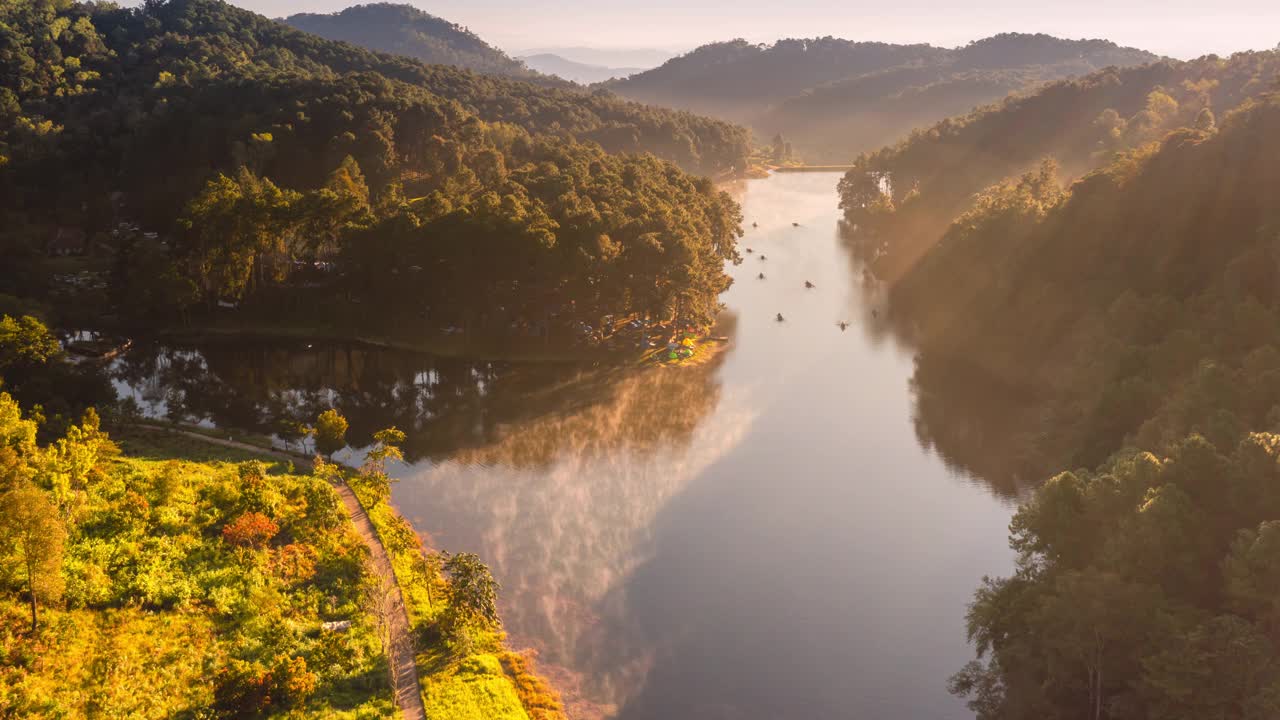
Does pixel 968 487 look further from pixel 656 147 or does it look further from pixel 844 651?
pixel 656 147

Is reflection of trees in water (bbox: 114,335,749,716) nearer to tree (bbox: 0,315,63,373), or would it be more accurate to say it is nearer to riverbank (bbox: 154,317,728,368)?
riverbank (bbox: 154,317,728,368)

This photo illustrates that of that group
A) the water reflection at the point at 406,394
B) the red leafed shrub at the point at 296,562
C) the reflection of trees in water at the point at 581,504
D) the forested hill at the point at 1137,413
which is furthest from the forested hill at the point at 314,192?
the red leafed shrub at the point at 296,562

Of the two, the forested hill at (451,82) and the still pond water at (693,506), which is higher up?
the forested hill at (451,82)

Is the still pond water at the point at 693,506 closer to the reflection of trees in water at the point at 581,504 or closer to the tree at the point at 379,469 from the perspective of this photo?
the reflection of trees in water at the point at 581,504

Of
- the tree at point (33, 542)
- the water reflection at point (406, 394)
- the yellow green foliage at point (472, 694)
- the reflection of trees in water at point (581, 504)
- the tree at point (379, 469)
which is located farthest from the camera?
the water reflection at point (406, 394)

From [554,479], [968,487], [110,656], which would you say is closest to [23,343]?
[110,656]

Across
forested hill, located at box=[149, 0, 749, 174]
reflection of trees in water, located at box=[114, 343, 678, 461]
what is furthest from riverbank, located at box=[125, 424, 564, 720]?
forested hill, located at box=[149, 0, 749, 174]
